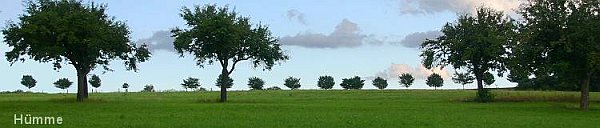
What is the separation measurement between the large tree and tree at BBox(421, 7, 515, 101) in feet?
59.6

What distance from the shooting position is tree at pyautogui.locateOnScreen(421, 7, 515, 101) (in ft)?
265

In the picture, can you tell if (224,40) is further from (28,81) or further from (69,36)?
(28,81)

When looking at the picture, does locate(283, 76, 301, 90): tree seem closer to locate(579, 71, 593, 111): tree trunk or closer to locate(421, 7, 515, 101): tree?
locate(421, 7, 515, 101): tree

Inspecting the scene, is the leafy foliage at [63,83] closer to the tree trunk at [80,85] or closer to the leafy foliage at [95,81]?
the leafy foliage at [95,81]

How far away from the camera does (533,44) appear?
5234cm

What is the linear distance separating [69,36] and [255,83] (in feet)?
399

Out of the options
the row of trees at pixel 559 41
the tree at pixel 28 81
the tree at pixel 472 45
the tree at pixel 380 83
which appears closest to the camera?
the row of trees at pixel 559 41

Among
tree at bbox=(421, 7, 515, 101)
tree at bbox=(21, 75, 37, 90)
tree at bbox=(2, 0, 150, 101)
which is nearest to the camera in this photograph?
tree at bbox=(2, 0, 150, 101)

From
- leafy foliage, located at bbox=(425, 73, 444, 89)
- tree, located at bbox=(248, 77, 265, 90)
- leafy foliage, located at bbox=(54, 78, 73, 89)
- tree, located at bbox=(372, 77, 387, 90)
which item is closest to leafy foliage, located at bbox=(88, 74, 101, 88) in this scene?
leafy foliage, located at bbox=(54, 78, 73, 89)

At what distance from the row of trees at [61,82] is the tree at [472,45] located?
8613cm

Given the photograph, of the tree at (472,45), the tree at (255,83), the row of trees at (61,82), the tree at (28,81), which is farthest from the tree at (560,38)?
the tree at (28,81)

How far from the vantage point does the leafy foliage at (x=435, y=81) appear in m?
179

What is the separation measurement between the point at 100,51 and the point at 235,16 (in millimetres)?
13345

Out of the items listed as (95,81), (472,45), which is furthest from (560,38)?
(95,81)
